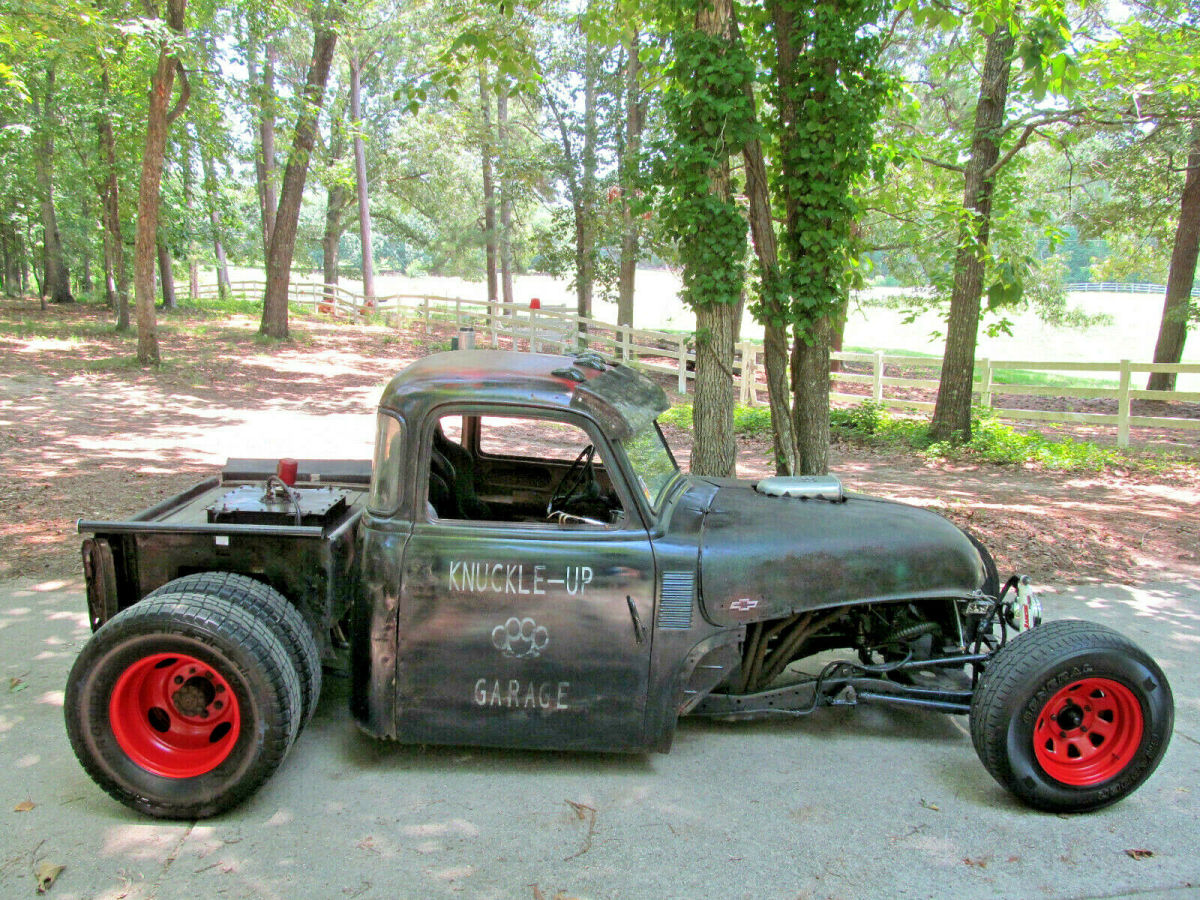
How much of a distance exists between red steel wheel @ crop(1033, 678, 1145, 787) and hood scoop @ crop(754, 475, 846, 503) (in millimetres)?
1239

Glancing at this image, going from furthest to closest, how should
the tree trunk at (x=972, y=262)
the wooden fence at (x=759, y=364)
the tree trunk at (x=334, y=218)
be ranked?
the tree trunk at (x=334, y=218) < the wooden fence at (x=759, y=364) < the tree trunk at (x=972, y=262)

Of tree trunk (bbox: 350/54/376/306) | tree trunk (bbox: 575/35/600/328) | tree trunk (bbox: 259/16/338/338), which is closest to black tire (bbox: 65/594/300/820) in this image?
tree trunk (bbox: 259/16/338/338)

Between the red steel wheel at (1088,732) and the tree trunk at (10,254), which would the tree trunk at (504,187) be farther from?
the red steel wheel at (1088,732)

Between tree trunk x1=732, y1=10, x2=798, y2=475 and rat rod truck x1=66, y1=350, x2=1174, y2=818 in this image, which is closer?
rat rod truck x1=66, y1=350, x2=1174, y2=818

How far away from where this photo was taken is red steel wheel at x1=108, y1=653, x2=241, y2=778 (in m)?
3.30

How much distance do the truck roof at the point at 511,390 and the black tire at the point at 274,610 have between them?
0.90 meters

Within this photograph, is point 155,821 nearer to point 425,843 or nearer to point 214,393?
point 425,843

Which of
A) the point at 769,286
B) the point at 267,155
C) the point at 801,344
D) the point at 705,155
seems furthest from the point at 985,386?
the point at 267,155

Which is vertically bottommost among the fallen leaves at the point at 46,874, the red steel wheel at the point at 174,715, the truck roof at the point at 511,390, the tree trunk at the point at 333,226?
the fallen leaves at the point at 46,874

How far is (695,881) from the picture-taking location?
299 cm

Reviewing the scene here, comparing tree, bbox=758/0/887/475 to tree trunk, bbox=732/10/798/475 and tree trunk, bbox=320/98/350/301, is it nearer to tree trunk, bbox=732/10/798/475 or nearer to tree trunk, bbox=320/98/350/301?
tree trunk, bbox=732/10/798/475

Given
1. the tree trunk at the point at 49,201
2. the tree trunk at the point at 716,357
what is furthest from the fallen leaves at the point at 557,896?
the tree trunk at the point at 49,201

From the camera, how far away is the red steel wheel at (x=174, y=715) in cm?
330

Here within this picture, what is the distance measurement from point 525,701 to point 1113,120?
10.6m
